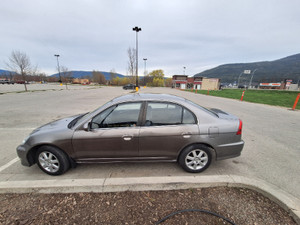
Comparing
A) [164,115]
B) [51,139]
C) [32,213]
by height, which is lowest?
[32,213]

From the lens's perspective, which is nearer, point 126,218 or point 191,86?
point 126,218

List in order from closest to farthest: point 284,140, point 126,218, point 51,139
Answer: point 126,218 → point 51,139 → point 284,140

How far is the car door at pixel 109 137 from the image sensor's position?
230 centimetres

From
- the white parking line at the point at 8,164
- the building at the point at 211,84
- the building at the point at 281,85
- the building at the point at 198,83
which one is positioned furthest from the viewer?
the building at the point at 281,85

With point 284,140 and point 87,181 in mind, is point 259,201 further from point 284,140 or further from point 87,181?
point 284,140

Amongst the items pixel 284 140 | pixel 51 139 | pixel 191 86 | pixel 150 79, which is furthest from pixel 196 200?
pixel 150 79

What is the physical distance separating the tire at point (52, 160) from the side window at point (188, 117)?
2.39 meters

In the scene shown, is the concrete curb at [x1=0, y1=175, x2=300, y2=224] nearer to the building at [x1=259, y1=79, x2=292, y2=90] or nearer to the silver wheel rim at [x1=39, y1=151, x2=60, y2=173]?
the silver wheel rim at [x1=39, y1=151, x2=60, y2=173]

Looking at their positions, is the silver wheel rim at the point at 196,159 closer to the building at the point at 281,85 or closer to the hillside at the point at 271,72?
the building at the point at 281,85

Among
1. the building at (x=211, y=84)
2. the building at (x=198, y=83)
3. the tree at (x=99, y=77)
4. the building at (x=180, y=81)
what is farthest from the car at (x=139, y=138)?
the tree at (x=99, y=77)

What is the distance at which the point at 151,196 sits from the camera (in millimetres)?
2012

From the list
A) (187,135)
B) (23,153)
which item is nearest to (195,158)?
(187,135)

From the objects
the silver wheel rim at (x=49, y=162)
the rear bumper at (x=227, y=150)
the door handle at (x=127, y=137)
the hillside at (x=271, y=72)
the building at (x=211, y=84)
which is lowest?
the silver wheel rim at (x=49, y=162)

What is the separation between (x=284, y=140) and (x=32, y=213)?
255 inches
